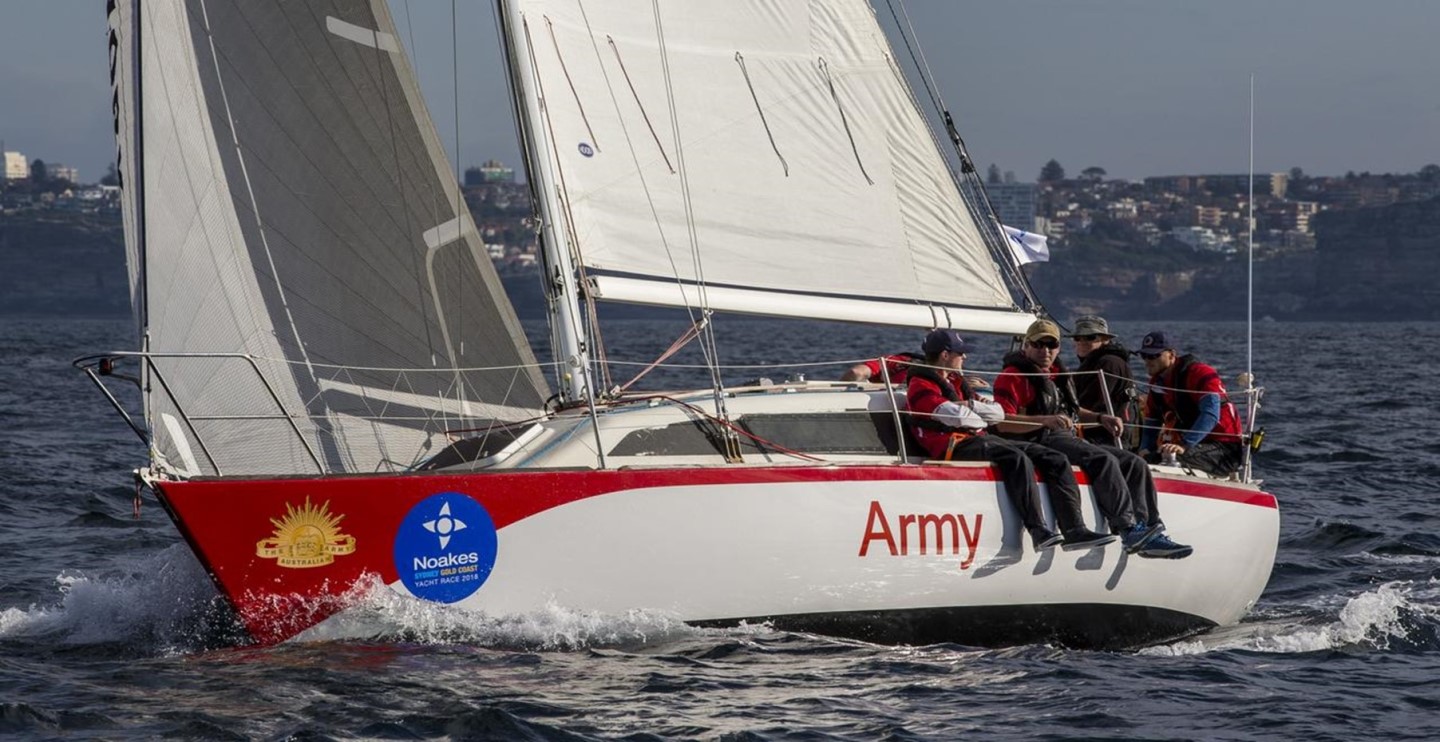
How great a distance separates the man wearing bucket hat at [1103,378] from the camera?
364 inches

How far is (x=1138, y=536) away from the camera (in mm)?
8461

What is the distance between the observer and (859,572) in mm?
8102

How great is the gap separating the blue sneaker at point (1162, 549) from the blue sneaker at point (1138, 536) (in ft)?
0.09

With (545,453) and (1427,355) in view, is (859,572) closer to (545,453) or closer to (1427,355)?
(545,453)

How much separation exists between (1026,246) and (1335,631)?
2871 millimetres

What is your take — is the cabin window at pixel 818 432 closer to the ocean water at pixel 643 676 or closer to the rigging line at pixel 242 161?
the ocean water at pixel 643 676

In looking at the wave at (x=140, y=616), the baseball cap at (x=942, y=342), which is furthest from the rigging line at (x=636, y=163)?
the wave at (x=140, y=616)

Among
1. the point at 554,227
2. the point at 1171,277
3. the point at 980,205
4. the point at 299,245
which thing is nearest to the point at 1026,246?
the point at 980,205

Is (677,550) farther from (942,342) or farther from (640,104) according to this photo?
(640,104)

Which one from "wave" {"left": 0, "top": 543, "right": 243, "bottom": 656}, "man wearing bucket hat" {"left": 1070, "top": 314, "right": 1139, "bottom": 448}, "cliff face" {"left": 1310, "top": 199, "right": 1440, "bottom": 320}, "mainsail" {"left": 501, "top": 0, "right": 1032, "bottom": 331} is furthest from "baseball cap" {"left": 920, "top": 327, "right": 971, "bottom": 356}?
"cliff face" {"left": 1310, "top": 199, "right": 1440, "bottom": 320}

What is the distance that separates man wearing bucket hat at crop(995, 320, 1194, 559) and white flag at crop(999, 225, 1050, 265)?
1252mm

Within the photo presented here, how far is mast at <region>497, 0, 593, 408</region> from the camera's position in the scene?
28.5 feet

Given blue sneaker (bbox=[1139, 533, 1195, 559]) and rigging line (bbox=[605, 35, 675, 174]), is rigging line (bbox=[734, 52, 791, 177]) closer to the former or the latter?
rigging line (bbox=[605, 35, 675, 174])

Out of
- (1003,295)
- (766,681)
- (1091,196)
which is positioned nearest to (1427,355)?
(1003,295)
